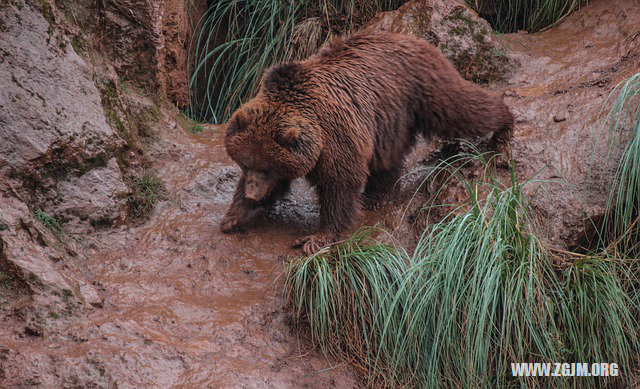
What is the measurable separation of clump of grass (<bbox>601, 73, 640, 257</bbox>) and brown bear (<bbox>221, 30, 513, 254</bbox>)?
3.25 ft

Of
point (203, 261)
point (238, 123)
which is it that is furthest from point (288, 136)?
point (203, 261)

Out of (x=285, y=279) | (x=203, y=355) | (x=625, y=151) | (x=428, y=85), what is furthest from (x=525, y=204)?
(x=203, y=355)

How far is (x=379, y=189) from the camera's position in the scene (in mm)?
6324

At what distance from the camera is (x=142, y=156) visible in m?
6.21

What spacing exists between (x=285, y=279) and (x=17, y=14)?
2854 mm

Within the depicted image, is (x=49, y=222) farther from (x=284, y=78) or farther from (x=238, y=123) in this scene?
(x=284, y=78)

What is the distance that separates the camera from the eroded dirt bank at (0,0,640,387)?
4352mm

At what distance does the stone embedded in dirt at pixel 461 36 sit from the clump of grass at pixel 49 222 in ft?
13.1

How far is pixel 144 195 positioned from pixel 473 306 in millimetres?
2839

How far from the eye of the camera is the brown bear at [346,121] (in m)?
5.45

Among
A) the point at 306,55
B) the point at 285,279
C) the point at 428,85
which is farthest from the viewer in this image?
the point at 306,55

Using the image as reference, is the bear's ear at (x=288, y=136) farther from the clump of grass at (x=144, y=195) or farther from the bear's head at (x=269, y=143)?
the clump of grass at (x=144, y=195)

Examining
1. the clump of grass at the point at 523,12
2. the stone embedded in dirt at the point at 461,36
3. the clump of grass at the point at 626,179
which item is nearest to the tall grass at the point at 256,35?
the stone embedded in dirt at the point at 461,36

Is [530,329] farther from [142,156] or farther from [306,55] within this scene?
[306,55]
